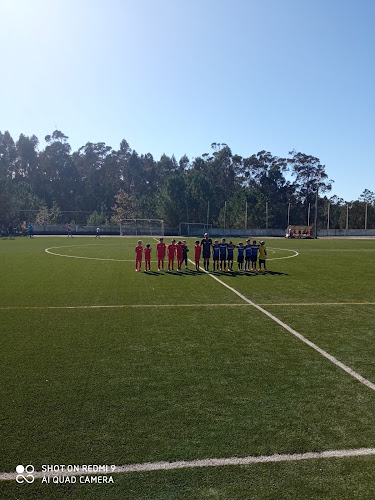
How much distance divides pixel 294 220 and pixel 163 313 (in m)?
85.9

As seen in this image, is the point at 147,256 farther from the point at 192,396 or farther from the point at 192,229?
the point at 192,229

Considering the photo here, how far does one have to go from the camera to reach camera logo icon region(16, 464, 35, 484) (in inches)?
148

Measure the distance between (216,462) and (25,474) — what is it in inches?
73.7

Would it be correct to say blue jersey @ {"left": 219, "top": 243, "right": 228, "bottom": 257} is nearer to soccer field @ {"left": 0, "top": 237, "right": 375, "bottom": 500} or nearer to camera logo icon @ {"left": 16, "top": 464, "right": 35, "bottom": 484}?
soccer field @ {"left": 0, "top": 237, "right": 375, "bottom": 500}

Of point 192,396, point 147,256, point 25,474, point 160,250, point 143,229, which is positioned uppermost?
point 143,229

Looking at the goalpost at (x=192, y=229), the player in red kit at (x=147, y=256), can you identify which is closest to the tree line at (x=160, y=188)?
the goalpost at (x=192, y=229)

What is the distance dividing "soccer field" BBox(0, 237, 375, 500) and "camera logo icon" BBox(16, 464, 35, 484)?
6 centimetres

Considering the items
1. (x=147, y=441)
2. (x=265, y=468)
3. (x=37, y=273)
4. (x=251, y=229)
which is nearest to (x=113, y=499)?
(x=147, y=441)

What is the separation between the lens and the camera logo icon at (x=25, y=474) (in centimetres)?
→ 376

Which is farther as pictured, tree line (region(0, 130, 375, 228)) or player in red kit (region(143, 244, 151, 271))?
tree line (region(0, 130, 375, 228))

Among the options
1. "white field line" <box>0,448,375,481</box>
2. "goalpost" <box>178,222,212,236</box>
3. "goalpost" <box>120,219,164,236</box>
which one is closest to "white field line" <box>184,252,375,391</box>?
"white field line" <box>0,448,375,481</box>

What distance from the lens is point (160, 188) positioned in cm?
8388

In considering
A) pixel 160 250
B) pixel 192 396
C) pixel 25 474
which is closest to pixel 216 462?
pixel 192 396

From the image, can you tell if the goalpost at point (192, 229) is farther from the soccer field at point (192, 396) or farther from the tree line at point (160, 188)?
the soccer field at point (192, 396)
